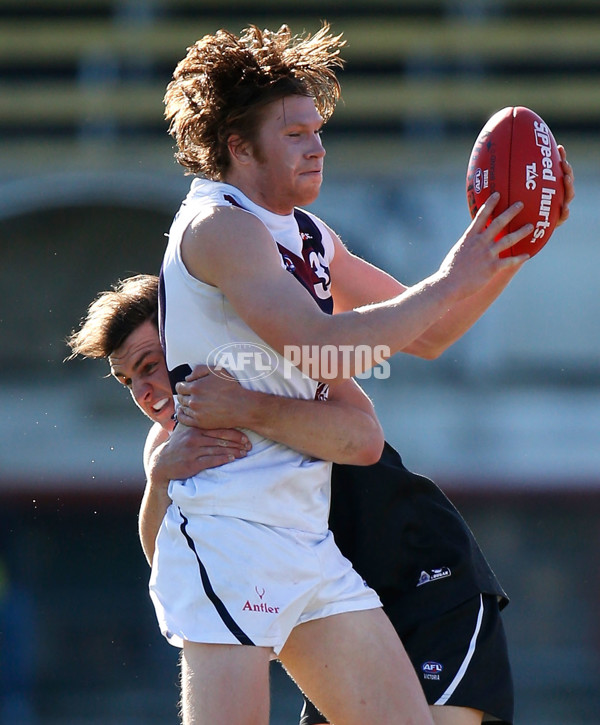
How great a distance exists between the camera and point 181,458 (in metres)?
2.51

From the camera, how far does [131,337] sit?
2.91 metres

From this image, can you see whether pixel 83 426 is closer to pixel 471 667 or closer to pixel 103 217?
pixel 103 217

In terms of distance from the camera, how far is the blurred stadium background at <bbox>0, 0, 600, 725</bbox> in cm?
1106

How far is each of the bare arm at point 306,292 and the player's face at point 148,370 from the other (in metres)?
0.53

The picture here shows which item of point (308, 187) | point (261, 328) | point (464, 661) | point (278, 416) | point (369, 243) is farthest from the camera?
point (369, 243)

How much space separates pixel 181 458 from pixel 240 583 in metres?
0.32

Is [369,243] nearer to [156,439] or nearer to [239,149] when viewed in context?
[156,439]

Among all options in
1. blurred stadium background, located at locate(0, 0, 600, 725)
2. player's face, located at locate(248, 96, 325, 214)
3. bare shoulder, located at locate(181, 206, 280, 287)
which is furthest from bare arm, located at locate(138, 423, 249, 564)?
blurred stadium background, located at locate(0, 0, 600, 725)

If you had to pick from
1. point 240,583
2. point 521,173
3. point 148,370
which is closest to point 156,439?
point 148,370

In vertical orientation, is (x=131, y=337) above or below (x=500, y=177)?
below

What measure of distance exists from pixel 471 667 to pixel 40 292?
1147 cm

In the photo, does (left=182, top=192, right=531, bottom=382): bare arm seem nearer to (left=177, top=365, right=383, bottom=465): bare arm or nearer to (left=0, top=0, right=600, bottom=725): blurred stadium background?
(left=177, top=365, right=383, bottom=465): bare arm

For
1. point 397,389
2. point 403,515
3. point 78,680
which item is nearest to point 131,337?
point 403,515

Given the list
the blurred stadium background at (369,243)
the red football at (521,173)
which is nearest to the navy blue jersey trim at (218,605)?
the red football at (521,173)
